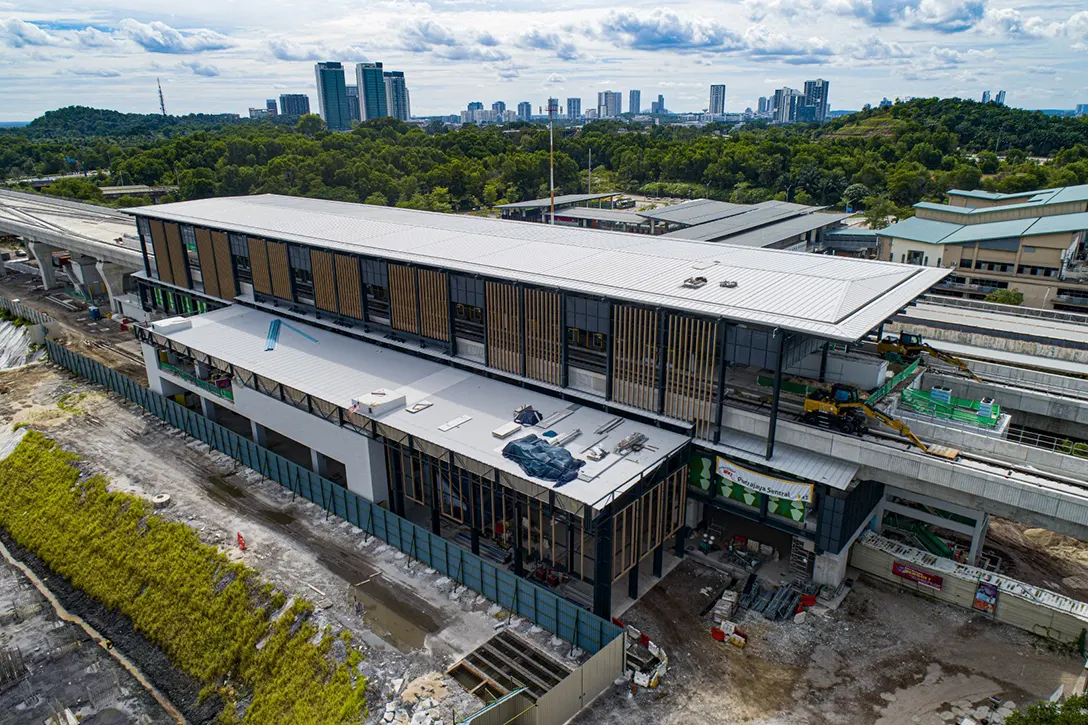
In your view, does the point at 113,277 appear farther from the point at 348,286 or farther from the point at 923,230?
the point at 923,230

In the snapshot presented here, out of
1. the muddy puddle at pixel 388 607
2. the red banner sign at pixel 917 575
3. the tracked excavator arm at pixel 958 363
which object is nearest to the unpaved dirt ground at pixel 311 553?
the muddy puddle at pixel 388 607

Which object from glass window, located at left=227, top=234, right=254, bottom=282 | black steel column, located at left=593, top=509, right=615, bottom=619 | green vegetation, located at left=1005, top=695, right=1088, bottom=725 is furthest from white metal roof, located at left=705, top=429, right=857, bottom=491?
glass window, located at left=227, top=234, right=254, bottom=282

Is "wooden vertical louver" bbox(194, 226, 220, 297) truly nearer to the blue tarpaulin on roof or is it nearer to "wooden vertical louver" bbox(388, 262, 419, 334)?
"wooden vertical louver" bbox(388, 262, 419, 334)

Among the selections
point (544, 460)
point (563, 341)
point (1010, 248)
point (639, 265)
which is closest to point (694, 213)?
point (1010, 248)

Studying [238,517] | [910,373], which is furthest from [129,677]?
[910,373]

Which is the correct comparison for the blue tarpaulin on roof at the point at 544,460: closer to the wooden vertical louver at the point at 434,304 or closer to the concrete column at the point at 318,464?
the wooden vertical louver at the point at 434,304
